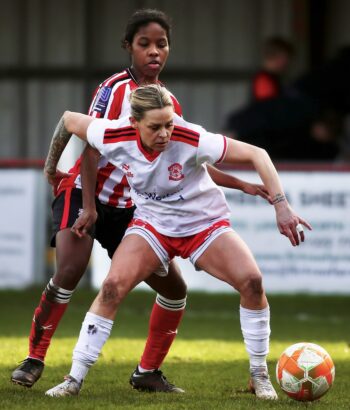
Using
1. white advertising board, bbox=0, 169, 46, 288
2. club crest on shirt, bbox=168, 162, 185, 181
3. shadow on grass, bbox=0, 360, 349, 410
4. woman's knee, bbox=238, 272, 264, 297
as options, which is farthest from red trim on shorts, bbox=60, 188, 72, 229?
white advertising board, bbox=0, 169, 46, 288

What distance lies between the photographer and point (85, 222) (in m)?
7.32

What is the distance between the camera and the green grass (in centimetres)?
701

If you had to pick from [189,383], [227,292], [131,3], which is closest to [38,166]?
[227,292]

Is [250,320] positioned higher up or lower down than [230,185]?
lower down

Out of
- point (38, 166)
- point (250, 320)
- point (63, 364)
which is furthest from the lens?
point (38, 166)

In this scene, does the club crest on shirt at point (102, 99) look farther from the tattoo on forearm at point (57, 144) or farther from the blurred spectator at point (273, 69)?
the blurred spectator at point (273, 69)

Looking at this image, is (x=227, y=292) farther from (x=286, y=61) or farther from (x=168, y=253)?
(x=168, y=253)

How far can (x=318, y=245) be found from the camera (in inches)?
549

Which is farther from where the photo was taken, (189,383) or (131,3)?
(131,3)

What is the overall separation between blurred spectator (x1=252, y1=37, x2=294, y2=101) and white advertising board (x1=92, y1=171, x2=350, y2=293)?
5.58 ft

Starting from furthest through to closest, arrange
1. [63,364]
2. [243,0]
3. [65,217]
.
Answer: [243,0] < [63,364] < [65,217]

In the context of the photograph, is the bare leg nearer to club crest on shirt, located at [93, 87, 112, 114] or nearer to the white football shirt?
the white football shirt

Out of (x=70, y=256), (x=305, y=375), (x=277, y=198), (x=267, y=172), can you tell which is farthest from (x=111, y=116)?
(x=305, y=375)

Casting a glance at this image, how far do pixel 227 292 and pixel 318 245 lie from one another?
4.01 ft
